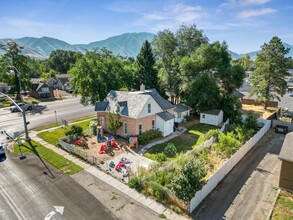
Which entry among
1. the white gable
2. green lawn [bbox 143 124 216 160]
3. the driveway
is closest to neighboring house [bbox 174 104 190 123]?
green lawn [bbox 143 124 216 160]

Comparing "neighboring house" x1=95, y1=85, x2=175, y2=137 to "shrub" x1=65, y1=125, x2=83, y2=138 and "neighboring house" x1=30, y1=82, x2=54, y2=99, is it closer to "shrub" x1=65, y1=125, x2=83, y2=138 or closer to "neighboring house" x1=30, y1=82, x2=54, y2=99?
"shrub" x1=65, y1=125, x2=83, y2=138

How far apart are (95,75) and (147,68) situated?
1426 cm

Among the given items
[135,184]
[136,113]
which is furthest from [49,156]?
[136,113]

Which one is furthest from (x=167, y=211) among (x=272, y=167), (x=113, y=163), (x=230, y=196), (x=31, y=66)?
(x=31, y=66)

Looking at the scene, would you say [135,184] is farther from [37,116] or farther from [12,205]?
[37,116]

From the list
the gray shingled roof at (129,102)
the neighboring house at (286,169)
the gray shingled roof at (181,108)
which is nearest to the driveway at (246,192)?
the neighboring house at (286,169)

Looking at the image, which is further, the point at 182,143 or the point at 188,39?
the point at 188,39

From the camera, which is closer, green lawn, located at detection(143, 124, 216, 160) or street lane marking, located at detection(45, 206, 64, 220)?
street lane marking, located at detection(45, 206, 64, 220)

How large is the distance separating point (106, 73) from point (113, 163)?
1756cm

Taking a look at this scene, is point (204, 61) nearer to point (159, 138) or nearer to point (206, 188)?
point (159, 138)

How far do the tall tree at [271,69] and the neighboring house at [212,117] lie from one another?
14.1m

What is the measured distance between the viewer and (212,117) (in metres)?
30.5

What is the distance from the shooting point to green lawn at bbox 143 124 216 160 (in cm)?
2094

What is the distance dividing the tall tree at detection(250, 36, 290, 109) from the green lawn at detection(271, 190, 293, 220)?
95.9 ft
